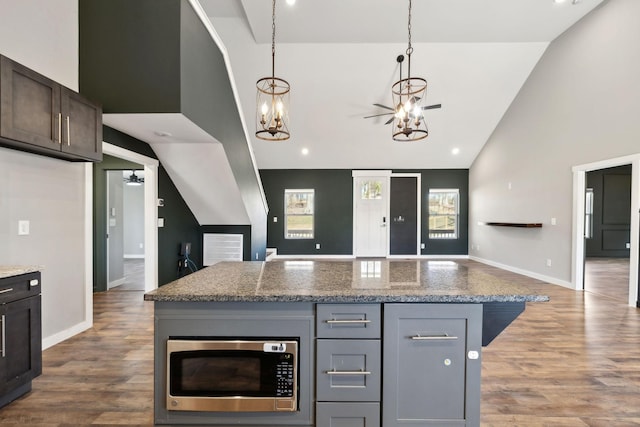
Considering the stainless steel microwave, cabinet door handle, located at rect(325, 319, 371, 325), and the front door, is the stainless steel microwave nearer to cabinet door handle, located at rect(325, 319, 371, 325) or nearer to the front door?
cabinet door handle, located at rect(325, 319, 371, 325)

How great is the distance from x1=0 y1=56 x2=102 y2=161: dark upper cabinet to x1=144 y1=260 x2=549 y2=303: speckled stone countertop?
156 cm

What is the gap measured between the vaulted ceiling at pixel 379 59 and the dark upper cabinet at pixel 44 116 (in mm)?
2982

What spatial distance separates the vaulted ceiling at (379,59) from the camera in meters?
4.39

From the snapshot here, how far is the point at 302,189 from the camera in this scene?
813 cm

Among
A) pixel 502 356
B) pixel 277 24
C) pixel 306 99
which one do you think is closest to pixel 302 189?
pixel 306 99

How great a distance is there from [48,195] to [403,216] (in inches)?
281

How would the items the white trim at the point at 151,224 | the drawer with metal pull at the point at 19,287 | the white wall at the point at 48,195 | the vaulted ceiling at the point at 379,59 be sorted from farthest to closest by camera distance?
the vaulted ceiling at the point at 379,59 < the white trim at the point at 151,224 < the white wall at the point at 48,195 < the drawer with metal pull at the point at 19,287

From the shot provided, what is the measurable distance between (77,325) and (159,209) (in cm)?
177

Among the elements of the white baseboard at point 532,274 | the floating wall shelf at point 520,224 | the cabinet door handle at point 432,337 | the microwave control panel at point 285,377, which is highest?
the floating wall shelf at point 520,224

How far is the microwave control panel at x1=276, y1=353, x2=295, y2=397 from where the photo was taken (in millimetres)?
1382

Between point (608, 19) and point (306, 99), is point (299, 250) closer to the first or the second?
point (306, 99)

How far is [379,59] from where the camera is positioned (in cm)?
538

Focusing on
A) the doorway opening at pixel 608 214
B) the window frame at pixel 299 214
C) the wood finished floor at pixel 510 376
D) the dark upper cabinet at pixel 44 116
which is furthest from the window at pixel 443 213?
the dark upper cabinet at pixel 44 116

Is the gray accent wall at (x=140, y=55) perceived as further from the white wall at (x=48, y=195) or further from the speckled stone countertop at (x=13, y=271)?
the speckled stone countertop at (x=13, y=271)
